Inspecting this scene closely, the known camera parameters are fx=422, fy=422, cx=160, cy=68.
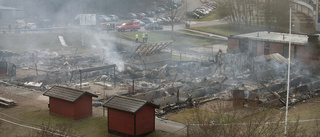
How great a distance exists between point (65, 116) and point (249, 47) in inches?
657

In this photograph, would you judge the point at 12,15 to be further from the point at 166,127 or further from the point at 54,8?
the point at 166,127

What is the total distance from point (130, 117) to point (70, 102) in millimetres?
2890

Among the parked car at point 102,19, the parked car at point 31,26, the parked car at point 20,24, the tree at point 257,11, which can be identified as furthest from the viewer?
the parked car at point 102,19

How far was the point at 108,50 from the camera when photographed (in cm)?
3027

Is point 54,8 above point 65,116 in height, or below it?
above

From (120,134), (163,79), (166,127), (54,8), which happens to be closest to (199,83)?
(163,79)

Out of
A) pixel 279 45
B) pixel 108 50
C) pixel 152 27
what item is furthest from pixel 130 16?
pixel 279 45

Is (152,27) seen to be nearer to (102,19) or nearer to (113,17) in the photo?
(102,19)

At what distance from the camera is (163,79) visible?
883 inches

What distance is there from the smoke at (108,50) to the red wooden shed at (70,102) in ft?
28.6

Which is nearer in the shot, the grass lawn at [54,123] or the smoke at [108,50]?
the grass lawn at [54,123]

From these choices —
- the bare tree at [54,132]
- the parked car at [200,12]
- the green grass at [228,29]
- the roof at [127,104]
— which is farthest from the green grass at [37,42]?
the bare tree at [54,132]

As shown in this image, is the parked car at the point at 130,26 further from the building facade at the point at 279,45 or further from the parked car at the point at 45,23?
the building facade at the point at 279,45

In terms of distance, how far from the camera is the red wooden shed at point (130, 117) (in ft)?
42.6
